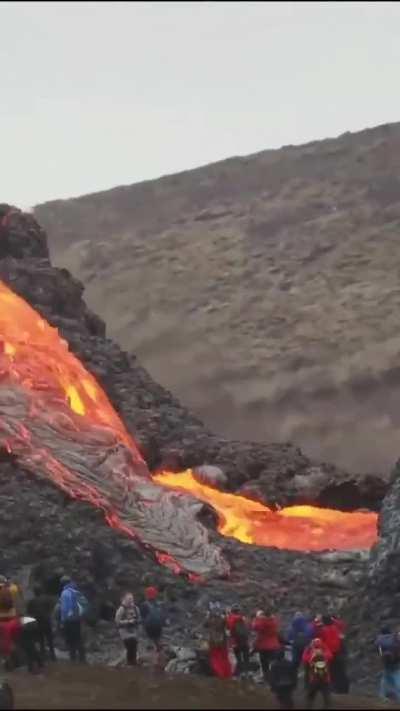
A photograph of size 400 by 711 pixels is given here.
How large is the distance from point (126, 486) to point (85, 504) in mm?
3701

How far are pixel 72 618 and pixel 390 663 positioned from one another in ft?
22.7

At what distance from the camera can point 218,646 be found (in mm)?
23109

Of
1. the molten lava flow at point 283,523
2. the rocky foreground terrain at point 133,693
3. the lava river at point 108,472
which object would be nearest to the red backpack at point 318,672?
the rocky foreground terrain at point 133,693

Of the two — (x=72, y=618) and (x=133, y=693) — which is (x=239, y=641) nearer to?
(x=72, y=618)

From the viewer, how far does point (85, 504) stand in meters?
36.0

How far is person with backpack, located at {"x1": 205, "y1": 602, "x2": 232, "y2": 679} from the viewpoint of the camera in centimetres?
2297

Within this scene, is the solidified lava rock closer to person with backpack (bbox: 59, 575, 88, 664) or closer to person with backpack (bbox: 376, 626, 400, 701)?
person with backpack (bbox: 59, 575, 88, 664)

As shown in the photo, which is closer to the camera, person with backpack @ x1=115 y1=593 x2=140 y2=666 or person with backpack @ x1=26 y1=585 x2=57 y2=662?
person with backpack @ x1=26 y1=585 x2=57 y2=662

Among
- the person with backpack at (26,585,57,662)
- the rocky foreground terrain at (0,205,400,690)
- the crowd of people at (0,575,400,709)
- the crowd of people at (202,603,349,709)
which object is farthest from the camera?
the rocky foreground terrain at (0,205,400,690)

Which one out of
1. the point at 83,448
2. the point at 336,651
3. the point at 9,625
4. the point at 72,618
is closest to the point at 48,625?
the point at 72,618

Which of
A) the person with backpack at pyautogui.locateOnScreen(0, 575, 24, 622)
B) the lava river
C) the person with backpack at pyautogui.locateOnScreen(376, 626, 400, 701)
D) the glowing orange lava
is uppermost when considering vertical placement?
the glowing orange lava

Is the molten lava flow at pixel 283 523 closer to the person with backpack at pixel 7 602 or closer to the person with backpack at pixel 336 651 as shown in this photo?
the person with backpack at pixel 336 651

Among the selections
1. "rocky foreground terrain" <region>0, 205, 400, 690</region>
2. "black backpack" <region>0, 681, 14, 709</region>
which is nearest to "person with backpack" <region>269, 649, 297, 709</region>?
"black backpack" <region>0, 681, 14, 709</region>

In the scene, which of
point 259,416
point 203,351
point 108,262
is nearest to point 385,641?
point 259,416
